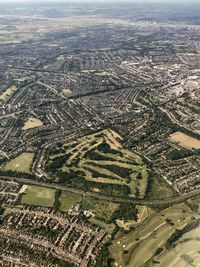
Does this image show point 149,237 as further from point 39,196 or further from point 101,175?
point 39,196

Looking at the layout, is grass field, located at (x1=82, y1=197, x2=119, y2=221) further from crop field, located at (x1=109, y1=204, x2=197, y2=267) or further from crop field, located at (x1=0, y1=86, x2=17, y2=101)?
crop field, located at (x1=0, y1=86, x2=17, y2=101)

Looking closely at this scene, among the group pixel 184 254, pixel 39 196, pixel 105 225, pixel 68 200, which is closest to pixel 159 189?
pixel 105 225

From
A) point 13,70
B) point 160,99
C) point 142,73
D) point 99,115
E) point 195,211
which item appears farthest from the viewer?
point 13,70

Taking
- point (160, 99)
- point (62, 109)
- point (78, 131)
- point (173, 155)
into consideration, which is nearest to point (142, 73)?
point (160, 99)

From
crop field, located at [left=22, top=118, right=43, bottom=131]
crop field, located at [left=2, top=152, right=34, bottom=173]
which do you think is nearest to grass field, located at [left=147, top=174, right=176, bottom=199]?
crop field, located at [left=2, top=152, right=34, bottom=173]

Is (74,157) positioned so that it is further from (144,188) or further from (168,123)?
(168,123)
